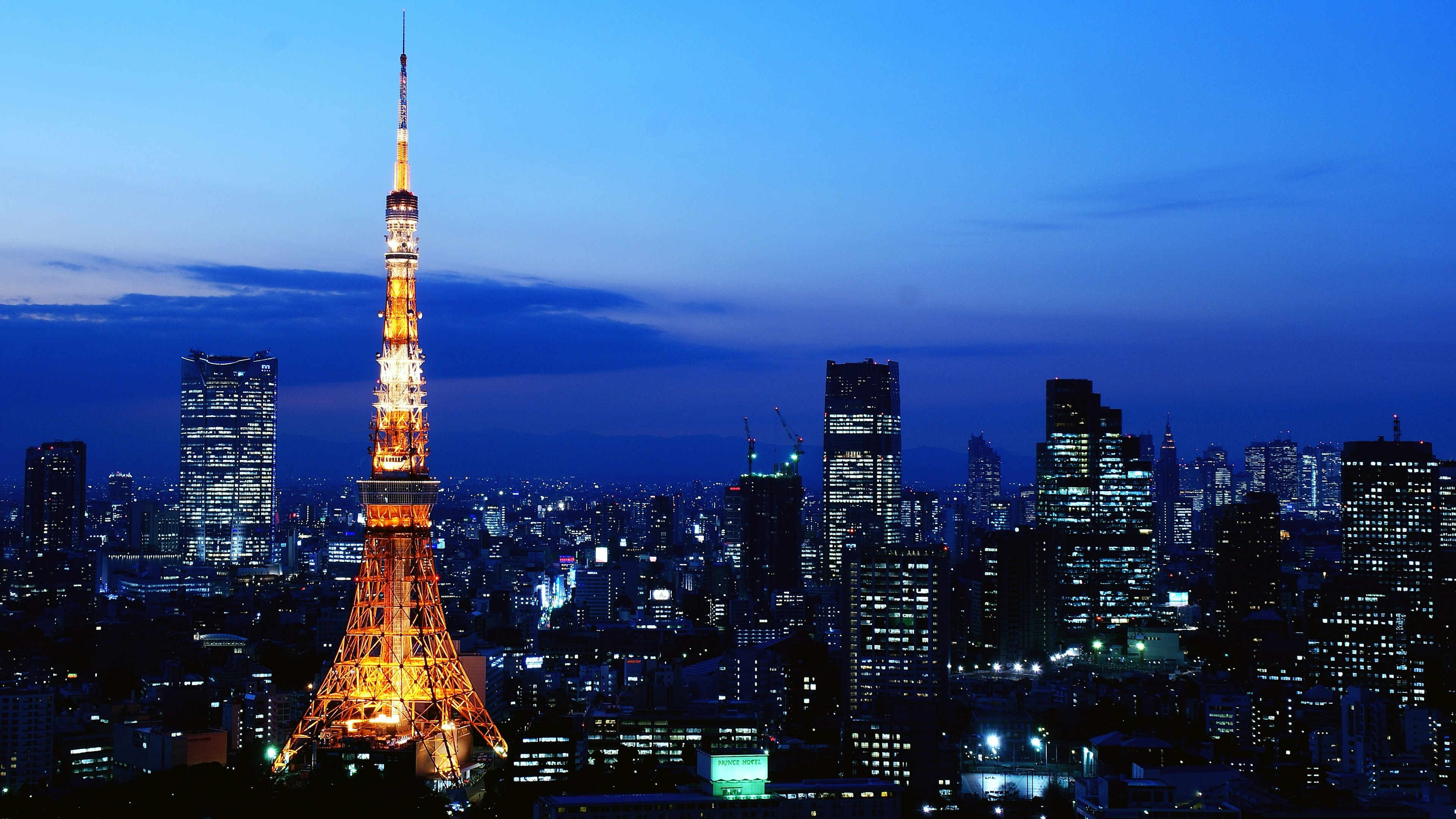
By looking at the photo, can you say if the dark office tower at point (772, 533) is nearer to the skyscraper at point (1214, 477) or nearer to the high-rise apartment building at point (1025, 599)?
the high-rise apartment building at point (1025, 599)

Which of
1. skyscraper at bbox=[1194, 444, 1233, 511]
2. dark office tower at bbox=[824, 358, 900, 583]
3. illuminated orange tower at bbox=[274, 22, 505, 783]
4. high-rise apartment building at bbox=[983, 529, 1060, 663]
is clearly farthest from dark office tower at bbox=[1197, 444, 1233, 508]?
illuminated orange tower at bbox=[274, 22, 505, 783]

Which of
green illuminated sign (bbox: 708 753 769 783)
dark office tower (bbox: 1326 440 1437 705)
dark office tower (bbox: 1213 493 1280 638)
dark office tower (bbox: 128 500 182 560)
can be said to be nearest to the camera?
green illuminated sign (bbox: 708 753 769 783)

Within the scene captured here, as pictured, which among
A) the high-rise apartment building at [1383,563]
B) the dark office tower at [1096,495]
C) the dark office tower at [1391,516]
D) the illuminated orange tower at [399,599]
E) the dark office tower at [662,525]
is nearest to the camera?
the illuminated orange tower at [399,599]

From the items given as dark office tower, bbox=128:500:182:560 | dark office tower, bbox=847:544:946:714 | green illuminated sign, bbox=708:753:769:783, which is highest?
dark office tower, bbox=128:500:182:560

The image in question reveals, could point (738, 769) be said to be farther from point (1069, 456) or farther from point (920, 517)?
point (920, 517)

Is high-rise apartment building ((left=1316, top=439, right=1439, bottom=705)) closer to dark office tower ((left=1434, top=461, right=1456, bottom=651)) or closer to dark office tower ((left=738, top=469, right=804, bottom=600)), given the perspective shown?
dark office tower ((left=1434, top=461, right=1456, bottom=651))

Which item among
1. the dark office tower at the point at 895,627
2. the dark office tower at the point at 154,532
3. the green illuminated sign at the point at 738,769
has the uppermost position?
the dark office tower at the point at 154,532

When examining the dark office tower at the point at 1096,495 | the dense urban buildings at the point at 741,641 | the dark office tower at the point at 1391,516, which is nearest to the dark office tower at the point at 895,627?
the dense urban buildings at the point at 741,641
